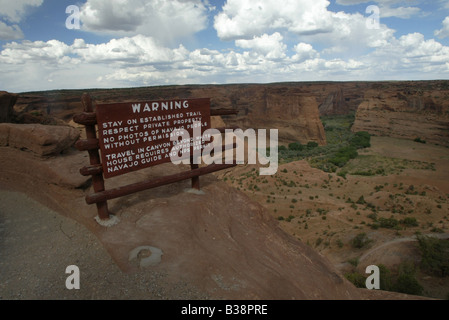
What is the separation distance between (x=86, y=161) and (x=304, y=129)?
127ft

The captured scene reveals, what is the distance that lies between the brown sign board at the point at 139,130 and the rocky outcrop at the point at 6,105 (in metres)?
6.60

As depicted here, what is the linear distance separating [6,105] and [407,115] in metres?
50.2

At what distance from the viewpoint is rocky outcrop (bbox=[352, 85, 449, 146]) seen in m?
40.4

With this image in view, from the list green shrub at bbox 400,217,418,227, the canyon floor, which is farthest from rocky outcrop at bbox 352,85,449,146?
green shrub at bbox 400,217,418,227

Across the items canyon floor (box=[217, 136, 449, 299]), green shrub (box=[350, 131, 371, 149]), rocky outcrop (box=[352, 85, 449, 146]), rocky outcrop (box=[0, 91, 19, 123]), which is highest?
rocky outcrop (box=[0, 91, 19, 123])

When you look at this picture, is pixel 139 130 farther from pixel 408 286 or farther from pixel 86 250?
pixel 408 286

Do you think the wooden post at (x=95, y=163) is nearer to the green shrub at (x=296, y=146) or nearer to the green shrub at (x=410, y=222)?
the green shrub at (x=410, y=222)

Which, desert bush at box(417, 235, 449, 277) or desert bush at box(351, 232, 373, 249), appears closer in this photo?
desert bush at box(417, 235, 449, 277)

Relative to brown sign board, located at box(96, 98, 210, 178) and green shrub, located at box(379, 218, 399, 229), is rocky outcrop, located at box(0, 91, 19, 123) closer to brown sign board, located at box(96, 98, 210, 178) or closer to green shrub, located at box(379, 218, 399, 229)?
brown sign board, located at box(96, 98, 210, 178)

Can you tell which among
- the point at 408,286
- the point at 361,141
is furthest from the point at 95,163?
the point at 361,141

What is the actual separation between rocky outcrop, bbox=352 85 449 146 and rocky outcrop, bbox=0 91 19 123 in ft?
156

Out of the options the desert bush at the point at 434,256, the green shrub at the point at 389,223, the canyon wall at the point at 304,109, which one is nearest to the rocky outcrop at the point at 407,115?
the canyon wall at the point at 304,109

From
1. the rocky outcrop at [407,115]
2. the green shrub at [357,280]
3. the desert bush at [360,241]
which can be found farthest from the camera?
the rocky outcrop at [407,115]

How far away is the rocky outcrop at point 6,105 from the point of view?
948 centimetres
